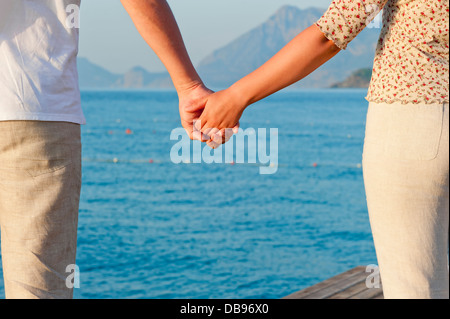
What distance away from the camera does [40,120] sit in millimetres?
1393

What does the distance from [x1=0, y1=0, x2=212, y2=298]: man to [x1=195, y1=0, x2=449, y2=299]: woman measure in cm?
61

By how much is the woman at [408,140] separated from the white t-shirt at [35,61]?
0.60 meters

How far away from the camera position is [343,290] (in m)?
4.36

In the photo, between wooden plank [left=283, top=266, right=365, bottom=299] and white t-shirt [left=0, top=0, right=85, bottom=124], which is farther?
wooden plank [left=283, top=266, right=365, bottom=299]

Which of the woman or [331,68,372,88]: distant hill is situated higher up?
[331,68,372,88]: distant hill

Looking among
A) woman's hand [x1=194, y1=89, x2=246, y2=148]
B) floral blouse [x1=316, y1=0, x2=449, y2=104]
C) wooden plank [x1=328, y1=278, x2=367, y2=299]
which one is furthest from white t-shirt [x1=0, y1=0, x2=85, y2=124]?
wooden plank [x1=328, y1=278, x2=367, y2=299]

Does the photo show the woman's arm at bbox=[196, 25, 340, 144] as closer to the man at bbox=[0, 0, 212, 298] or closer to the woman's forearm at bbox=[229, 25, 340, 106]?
the woman's forearm at bbox=[229, 25, 340, 106]

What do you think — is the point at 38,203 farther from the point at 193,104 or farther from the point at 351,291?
the point at 351,291

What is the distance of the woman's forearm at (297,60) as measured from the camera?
1.35 m

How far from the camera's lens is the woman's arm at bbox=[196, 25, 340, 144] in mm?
1355

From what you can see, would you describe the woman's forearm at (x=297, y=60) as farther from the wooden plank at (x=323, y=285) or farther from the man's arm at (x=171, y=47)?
the wooden plank at (x=323, y=285)

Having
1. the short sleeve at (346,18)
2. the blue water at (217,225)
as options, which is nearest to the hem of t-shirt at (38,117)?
the short sleeve at (346,18)

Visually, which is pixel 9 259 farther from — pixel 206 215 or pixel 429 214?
pixel 206 215
